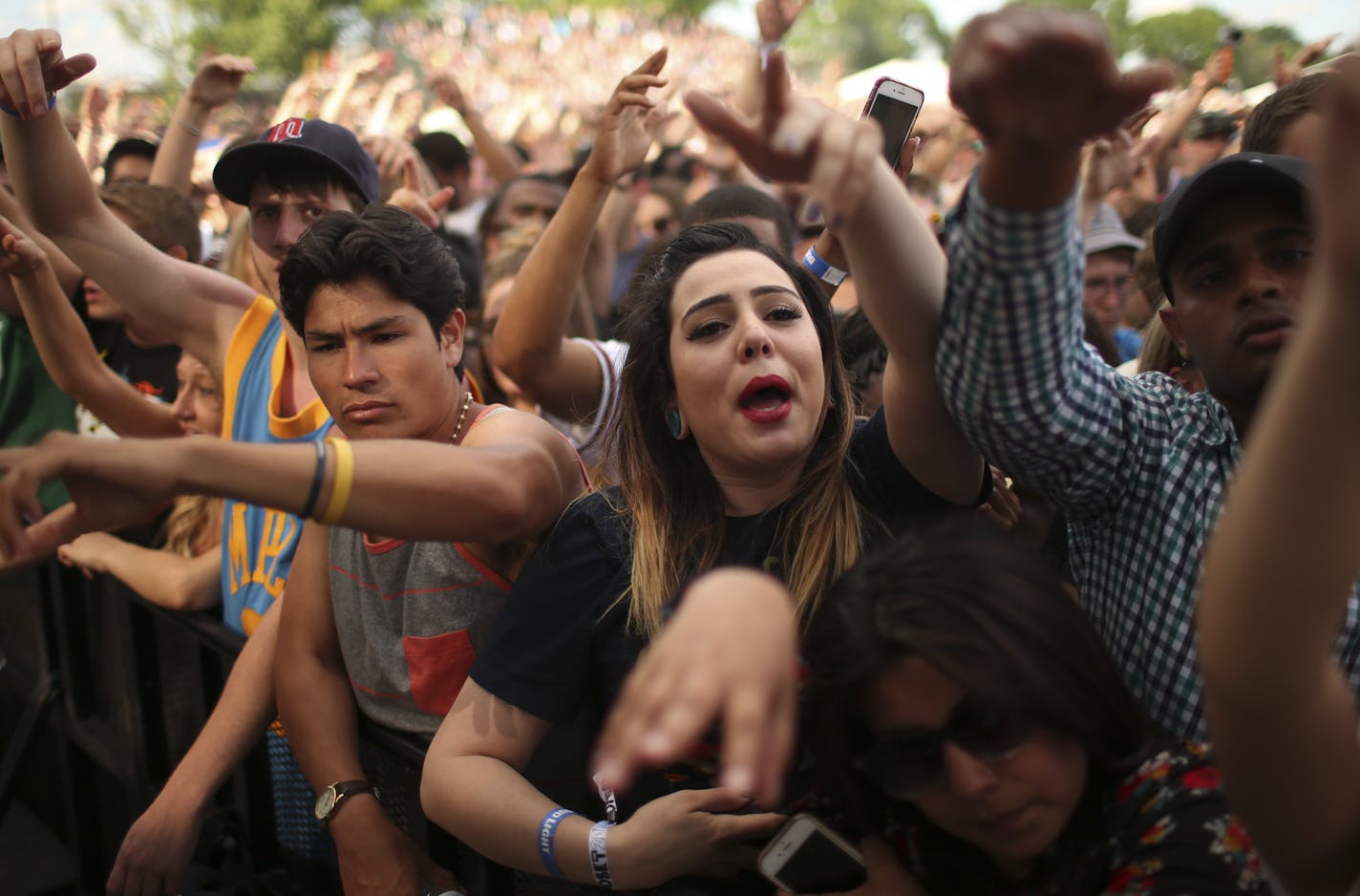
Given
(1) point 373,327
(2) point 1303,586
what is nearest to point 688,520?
(1) point 373,327

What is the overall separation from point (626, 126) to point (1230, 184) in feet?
4.98

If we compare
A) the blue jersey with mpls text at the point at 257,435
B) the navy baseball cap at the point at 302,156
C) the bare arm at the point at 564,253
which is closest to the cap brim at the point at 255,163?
the navy baseball cap at the point at 302,156

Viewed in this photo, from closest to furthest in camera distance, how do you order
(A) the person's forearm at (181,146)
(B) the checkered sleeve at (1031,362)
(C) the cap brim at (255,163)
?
(B) the checkered sleeve at (1031,362) → (C) the cap brim at (255,163) → (A) the person's forearm at (181,146)

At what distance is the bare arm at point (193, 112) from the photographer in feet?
12.7

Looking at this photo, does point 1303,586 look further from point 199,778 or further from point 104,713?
point 104,713

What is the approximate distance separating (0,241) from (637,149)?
1.59m

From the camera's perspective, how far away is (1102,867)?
4.55ft

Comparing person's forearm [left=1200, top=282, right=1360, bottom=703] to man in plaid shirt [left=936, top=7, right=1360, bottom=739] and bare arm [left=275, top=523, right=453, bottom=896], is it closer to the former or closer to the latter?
man in plaid shirt [left=936, top=7, right=1360, bottom=739]

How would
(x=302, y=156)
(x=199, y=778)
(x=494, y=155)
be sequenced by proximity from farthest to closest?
1. (x=494, y=155)
2. (x=302, y=156)
3. (x=199, y=778)

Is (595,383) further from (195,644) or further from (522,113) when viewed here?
(522,113)

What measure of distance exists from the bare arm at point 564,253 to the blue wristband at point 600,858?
4.38 ft

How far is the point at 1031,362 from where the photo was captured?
1.39m

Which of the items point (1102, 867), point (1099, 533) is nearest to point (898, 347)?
point (1099, 533)

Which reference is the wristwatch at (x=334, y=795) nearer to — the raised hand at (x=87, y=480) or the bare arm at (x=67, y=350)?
the raised hand at (x=87, y=480)
